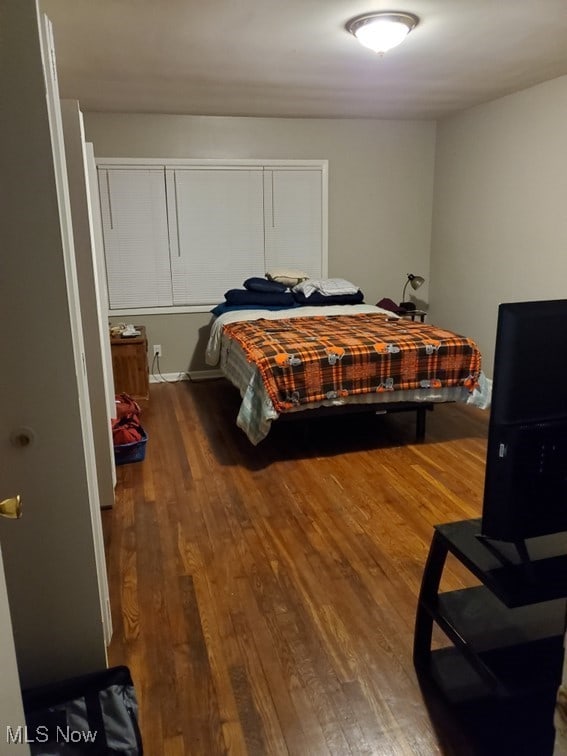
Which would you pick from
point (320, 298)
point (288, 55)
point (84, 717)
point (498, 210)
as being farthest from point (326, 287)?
point (84, 717)

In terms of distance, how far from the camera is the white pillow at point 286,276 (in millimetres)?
5012

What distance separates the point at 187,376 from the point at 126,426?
1852mm

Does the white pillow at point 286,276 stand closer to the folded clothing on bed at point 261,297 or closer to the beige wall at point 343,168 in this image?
the folded clothing on bed at point 261,297

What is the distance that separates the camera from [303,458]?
11.4ft

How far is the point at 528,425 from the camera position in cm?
125

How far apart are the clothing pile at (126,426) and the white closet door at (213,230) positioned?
1.78 m

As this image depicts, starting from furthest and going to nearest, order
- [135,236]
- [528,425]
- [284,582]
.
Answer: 1. [135,236]
2. [284,582]
3. [528,425]

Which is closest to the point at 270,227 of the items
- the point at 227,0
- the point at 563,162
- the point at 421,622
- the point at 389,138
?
the point at 389,138

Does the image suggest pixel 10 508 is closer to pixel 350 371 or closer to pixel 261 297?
pixel 350 371

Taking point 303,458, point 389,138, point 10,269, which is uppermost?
point 389,138

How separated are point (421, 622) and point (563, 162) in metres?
3.36

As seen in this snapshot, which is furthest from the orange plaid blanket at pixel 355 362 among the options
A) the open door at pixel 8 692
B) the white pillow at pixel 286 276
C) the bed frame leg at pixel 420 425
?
the open door at pixel 8 692

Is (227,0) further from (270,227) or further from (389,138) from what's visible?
(389,138)

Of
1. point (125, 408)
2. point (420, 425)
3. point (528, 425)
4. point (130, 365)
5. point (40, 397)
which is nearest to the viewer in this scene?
point (528, 425)
